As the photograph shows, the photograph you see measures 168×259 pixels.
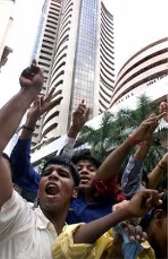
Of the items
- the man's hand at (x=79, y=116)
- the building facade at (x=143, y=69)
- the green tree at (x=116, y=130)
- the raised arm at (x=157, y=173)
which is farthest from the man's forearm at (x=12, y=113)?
the building facade at (x=143, y=69)

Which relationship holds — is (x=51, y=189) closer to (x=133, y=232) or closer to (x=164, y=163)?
(x=133, y=232)

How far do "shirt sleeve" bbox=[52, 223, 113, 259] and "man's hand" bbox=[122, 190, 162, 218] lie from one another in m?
0.22

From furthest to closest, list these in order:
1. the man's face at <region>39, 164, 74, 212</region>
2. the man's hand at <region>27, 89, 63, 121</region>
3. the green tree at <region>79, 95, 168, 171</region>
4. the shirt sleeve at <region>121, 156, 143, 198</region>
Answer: the green tree at <region>79, 95, 168, 171</region>, the man's hand at <region>27, 89, 63, 121</region>, the shirt sleeve at <region>121, 156, 143, 198</region>, the man's face at <region>39, 164, 74, 212</region>

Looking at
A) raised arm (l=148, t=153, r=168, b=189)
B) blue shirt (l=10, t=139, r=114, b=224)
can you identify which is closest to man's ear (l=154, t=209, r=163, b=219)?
Result: blue shirt (l=10, t=139, r=114, b=224)

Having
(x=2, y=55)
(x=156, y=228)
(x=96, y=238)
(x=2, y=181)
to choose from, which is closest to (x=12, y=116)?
(x=2, y=181)

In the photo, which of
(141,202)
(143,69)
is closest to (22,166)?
(141,202)

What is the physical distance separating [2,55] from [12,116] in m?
12.8

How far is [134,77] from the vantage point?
46.6 m

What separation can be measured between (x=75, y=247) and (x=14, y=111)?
588 millimetres

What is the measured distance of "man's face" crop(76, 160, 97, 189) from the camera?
2583 mm

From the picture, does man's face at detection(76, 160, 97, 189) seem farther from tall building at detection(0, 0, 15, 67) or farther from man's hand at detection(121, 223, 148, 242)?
tall building at detection(0, 0, 15, 67)

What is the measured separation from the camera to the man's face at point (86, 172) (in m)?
2.58

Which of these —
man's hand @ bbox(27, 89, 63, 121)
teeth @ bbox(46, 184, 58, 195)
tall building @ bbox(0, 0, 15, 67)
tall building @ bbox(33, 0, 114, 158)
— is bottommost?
teeth @ bbox(46, 184, 58, 195)

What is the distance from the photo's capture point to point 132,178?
251cm
